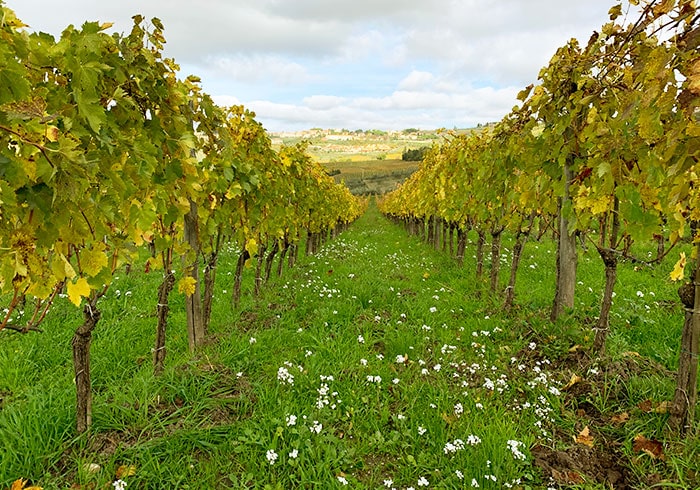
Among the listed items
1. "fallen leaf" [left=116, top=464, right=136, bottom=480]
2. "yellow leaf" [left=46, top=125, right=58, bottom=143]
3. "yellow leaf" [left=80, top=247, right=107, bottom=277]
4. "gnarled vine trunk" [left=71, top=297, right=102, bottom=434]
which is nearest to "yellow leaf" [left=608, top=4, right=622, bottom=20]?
"yellow leaf" [left=46, top=125, right=58, bottom=143]

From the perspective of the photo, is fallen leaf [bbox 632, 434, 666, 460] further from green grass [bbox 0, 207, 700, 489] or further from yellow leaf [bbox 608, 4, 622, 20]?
yellow leaf [bbox 608, 4, 622, 20]

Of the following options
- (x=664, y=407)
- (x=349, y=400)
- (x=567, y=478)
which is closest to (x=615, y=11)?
(x=664, y=407)

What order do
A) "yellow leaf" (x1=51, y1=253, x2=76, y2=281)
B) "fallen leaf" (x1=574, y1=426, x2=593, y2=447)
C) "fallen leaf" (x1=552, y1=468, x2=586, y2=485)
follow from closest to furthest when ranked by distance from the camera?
1. "yellow leaf" (x1=51, y1=253, x2=76, y2=281)
2. "fallen leaf" (x1=552, y1=468, x2=586, y2=485)
3. "fallen leaf" (x1=574, y1=426, x2=593, y2=447)

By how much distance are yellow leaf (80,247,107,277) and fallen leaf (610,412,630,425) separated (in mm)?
3939

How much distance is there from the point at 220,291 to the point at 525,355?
5402 millimetres

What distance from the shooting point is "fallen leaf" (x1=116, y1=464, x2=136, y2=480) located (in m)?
2.46

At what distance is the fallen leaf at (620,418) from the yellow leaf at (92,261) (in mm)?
3939

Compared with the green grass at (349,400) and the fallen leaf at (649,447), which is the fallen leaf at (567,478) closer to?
the green grass at (349,400)

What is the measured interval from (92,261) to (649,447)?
389cm

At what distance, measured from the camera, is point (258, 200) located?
523cm

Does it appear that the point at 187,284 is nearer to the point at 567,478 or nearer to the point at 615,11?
the point at 567,478

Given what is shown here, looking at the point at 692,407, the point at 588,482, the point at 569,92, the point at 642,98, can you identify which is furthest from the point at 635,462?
the point at 569,92

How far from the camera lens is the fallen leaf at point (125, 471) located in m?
2.46

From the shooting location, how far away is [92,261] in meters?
2.06
